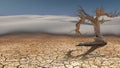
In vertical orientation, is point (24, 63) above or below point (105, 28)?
below

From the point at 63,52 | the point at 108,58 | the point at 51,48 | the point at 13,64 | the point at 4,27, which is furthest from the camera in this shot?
the point at 4,27

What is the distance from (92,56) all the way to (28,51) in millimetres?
2157

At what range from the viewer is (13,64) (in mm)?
7289

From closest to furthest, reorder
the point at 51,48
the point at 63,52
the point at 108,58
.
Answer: the point at 108,58 < the point at 63,52 < the point at 51,48

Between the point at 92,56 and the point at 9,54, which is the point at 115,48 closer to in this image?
the point at 92,56

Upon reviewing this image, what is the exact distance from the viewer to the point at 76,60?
7590 mm

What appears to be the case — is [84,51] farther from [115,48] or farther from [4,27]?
[4,27]

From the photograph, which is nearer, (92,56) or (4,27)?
(92,56)

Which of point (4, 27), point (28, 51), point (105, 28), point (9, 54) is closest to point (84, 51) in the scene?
point (28, 51)

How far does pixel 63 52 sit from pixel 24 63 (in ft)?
5.48

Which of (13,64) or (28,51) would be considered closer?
(13,64)

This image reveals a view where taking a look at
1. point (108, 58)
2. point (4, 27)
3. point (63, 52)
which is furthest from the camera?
point (4, 27)

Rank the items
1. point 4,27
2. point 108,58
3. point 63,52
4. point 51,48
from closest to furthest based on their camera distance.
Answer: point 108,58 < point 63,52 < point 51,48 < point 4,27

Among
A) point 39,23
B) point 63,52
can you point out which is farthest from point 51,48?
point 39,23
